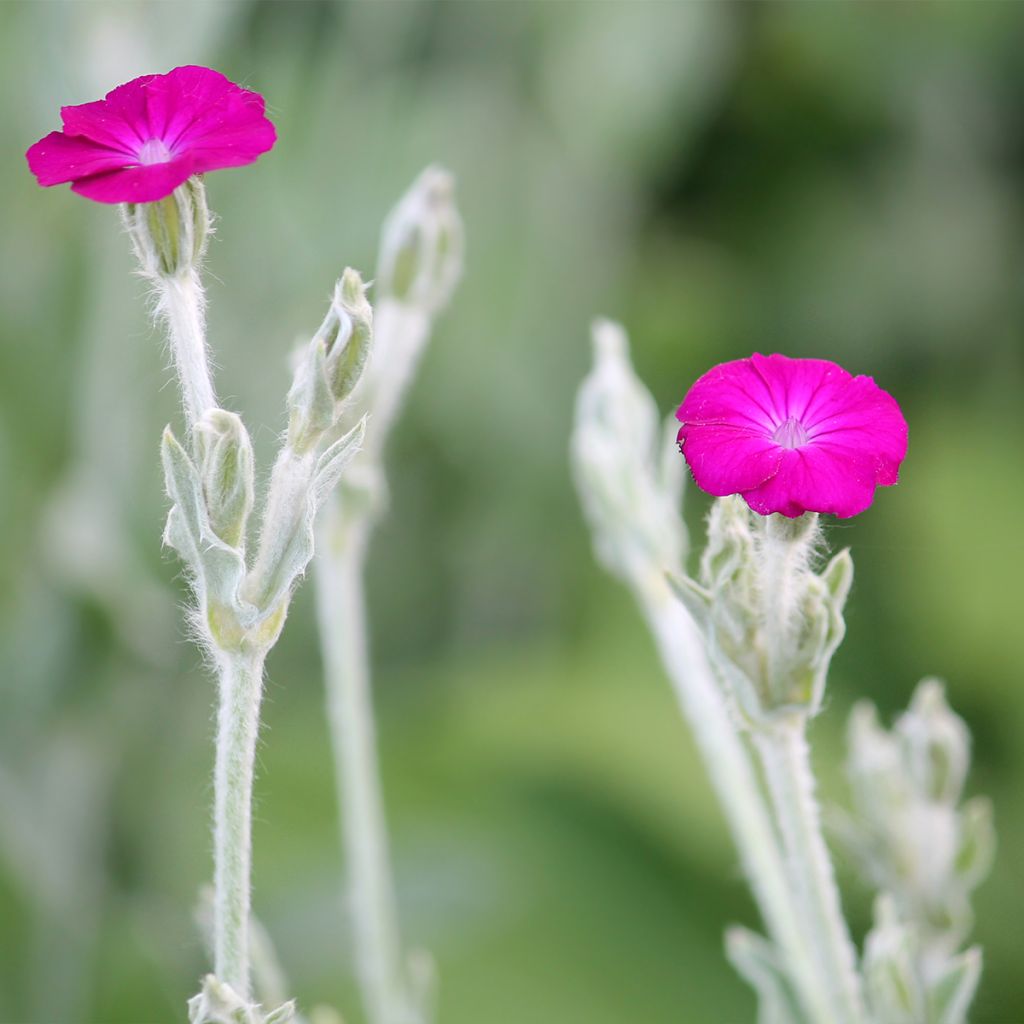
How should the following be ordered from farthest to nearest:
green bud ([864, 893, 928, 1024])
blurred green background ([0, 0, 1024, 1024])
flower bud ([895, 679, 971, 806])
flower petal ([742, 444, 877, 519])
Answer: blurred green background ([0, 0, 1024, 1024]) → flower bud ([895, 679, 971, 806]) → green bud ([864, 893, 928, 1024]) → flower petal ([742, 444, 877, 519])

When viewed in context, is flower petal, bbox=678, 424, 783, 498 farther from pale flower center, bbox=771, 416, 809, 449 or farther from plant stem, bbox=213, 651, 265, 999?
plant stem, bbox=213, 651, 265, 999

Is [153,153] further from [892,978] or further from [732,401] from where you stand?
[892,978]

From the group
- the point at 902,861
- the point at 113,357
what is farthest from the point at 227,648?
the point at 113,357

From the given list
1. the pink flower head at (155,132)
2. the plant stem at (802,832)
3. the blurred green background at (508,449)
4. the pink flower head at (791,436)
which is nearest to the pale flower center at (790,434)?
the pink flower head at (791,436)

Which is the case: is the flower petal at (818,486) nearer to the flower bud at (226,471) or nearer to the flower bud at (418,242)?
the flower bud at (226,471)

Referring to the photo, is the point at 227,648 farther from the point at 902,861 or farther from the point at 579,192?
the point at 579,192

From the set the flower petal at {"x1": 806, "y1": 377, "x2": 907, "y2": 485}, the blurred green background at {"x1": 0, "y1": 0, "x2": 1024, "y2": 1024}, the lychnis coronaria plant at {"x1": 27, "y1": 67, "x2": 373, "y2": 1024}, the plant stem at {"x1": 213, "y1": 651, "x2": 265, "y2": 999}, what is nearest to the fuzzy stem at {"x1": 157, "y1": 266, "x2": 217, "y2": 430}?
the lychnis coronaria plant at {"x1": 27, "y1": 67, "x2": 373, "y2": 1024}
